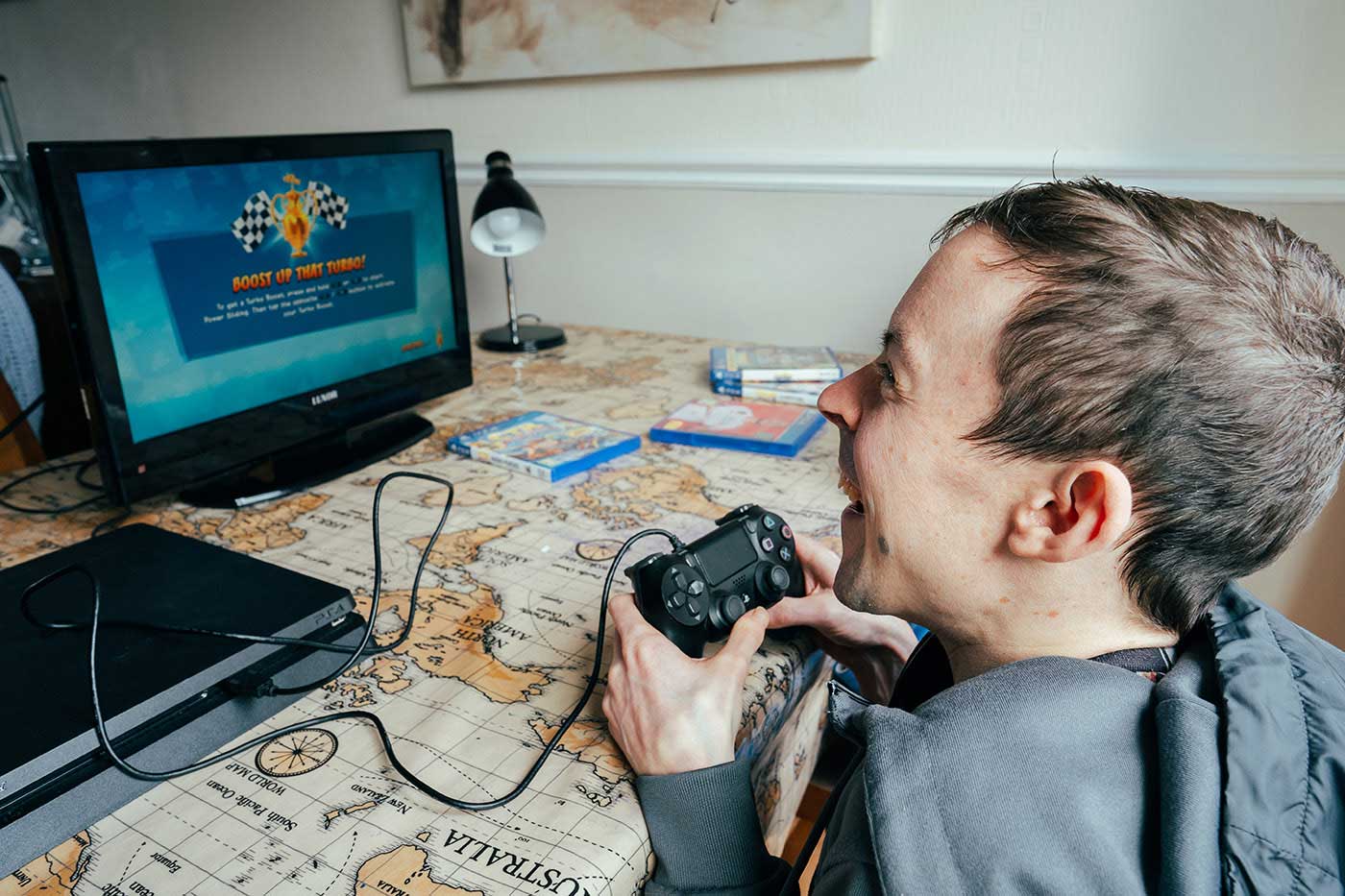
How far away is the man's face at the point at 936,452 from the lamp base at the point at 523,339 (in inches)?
46.8

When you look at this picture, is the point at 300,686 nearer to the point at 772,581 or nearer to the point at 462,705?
the point at 462,705

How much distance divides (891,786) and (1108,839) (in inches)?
4.2

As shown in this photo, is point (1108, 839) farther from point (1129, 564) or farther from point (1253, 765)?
point (1129, 564)

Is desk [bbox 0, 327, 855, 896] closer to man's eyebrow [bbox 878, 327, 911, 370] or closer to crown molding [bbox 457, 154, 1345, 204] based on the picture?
man's eyebrow [bbox 878, 327, 911, 370]

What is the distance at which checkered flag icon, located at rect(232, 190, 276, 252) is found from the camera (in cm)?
103

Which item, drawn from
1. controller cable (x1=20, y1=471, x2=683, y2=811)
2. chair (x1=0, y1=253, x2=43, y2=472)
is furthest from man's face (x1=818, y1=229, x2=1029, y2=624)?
chair (x1=0, y1=253, x2=43, y2=472)

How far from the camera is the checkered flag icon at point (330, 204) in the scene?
1122 mm

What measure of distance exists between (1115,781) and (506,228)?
4.91 ft

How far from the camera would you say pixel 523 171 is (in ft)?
6.61

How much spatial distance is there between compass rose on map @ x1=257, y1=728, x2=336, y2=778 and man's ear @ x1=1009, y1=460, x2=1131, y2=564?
0.51m

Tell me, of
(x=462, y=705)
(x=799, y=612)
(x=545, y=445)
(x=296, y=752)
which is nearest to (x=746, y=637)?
(x=799, y=612)

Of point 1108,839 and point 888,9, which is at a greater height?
point 888,9

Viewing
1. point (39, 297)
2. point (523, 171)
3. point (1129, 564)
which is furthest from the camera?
point (39, 297)

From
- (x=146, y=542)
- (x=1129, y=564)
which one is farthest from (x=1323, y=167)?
(x=146, y=542)
